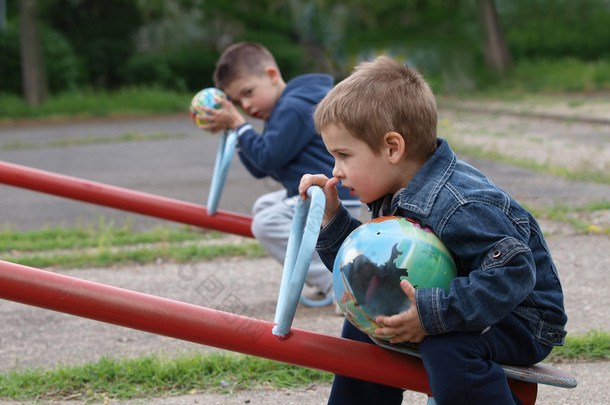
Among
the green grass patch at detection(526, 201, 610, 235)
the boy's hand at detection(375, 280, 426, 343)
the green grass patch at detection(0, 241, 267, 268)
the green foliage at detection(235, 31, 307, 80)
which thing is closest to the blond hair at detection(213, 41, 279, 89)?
the green grass patch at detection(0, 241, 267, 268)

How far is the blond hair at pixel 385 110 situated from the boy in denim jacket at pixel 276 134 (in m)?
1.38

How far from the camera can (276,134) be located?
10.7 ft

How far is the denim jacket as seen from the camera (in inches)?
65.6

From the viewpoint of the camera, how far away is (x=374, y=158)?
1846mm

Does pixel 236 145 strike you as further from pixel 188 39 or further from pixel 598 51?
pixel 188 39

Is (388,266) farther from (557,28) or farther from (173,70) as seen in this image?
(557,28)

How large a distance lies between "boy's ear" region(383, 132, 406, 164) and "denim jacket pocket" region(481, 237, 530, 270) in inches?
12.9

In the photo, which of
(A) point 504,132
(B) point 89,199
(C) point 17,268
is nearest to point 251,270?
(B) point 89,199

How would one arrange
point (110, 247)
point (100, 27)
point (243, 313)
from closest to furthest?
point (243, 313) < point (110, 247) < point (100, 27)

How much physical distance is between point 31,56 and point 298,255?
17669 mm

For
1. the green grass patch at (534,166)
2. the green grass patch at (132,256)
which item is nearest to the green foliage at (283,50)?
the green grass patch at (534,166)

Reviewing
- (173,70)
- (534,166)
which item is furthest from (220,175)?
(173,70)

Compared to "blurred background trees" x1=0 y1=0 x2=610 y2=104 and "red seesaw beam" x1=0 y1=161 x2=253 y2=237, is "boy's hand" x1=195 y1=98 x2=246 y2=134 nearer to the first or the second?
"red seesaw beam" x1=0 y1=161 x2=253 y2=237

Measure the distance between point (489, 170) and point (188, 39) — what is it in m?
19.6
